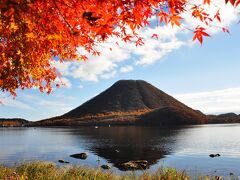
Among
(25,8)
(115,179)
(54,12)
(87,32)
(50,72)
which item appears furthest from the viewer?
(50,72)

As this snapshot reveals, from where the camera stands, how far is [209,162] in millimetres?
47469

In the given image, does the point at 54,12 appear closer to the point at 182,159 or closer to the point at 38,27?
the point at 38,27

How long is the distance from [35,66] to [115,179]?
7.74m

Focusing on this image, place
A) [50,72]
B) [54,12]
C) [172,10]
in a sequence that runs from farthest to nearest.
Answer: [50,72] < [54,12] < [172,10]

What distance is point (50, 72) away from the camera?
21.6m

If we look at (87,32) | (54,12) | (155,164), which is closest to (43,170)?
(87,32)

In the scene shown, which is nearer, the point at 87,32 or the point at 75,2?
the point at 75,2

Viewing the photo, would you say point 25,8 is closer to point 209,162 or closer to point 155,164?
point 155,164

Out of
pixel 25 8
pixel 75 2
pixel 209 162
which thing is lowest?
pixel 209 162

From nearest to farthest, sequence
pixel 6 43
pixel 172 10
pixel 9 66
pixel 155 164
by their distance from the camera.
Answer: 1. pixel 172 10
2. pixel 6 43
3. pixel 9 66
4. pixel 155 164

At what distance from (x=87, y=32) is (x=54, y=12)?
248cm

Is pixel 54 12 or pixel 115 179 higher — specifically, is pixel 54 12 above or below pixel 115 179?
above

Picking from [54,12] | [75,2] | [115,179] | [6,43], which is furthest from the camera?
[115,179]

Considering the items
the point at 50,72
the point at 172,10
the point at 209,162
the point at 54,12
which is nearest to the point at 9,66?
the point at 50,72
